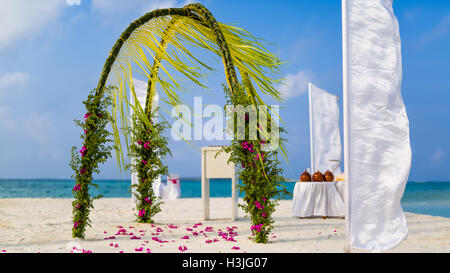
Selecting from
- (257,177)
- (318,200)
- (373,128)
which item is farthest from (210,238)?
(318,200)

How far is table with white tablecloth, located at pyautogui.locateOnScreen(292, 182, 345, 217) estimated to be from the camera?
724cm

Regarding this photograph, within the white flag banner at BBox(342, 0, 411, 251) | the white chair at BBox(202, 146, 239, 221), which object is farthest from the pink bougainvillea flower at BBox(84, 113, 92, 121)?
A: the white flag banner at BBox(342, 0, 411, 251)

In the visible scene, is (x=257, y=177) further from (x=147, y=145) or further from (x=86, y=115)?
(x=147, y=145)

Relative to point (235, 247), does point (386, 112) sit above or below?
above

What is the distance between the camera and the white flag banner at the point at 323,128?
799 centimetres

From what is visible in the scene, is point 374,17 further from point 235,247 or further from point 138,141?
point 138,141

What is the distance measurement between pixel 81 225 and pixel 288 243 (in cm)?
244

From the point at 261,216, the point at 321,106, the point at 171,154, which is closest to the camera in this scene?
the point at 261,216

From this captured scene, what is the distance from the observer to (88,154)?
15.5ft

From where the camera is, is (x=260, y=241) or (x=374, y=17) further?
(x=260, y=241)

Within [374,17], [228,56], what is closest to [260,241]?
[228,56]

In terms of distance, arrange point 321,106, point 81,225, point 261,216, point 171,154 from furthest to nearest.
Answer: point 321,106
point 171,154
point 81,225
point 261,216

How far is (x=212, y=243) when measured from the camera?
4.52 metres

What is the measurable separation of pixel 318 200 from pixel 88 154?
4.31m
